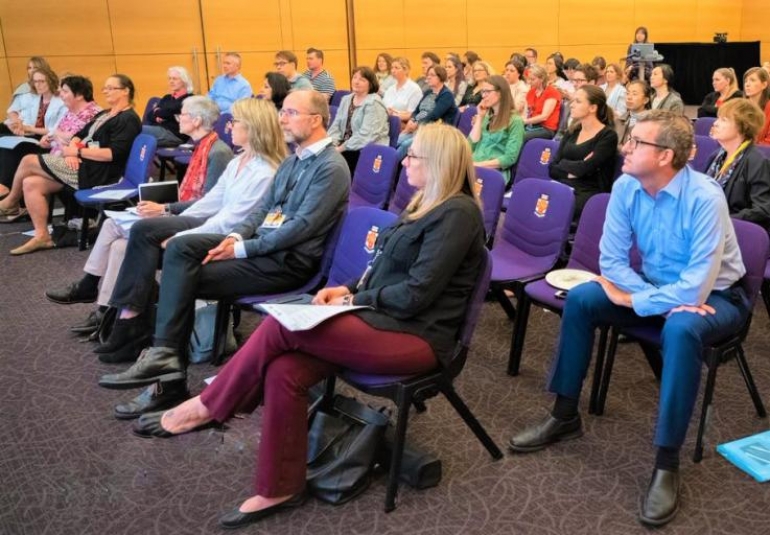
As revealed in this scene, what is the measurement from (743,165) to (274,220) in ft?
7.38

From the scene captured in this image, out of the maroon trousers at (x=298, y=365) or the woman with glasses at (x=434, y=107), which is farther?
the woman with glasses at (x=434, y=107)

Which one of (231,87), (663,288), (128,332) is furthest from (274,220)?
(231,87)

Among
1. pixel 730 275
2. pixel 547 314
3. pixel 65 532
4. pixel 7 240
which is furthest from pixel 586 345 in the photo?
pixel 7 240

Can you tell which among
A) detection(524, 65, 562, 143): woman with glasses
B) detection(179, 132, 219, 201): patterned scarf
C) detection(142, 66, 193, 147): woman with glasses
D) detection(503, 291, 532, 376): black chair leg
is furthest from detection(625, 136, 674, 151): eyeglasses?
detection(142, 66, 193, 147): woman with glasses

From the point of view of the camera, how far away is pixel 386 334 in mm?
2238

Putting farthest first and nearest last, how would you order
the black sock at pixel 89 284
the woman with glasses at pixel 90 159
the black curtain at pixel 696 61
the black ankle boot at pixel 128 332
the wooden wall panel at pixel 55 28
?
the black curtain at pixel 696 61, the wooden wall panel at pixel 55 28, the woman with glasses at pixel 90 159, the black sock at pixel 89 284, the black ankle boot at pixel 128 332

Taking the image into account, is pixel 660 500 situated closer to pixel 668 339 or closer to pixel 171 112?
pixel 668 339

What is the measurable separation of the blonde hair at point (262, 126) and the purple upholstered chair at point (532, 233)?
47.6 inches

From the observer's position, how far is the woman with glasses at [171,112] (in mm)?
6977

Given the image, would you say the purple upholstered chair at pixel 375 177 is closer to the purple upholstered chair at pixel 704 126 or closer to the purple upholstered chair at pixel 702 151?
the purple upholstered chair at pixel 702 151

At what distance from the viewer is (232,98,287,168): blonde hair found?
11.5 feet

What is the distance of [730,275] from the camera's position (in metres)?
2.46

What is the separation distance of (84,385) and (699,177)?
2711 millimetres

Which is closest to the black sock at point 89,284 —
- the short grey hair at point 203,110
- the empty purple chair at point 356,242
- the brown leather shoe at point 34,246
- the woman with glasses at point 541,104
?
the short grey hair at point 203,110
